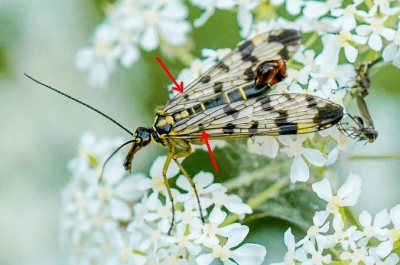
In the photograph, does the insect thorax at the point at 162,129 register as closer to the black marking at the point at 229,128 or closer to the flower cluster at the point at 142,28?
the black marking at the point at 229,128

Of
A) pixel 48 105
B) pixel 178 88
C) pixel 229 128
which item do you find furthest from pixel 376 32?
pixel 48 105

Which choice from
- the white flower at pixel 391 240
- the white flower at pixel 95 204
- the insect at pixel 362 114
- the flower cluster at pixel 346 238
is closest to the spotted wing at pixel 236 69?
the insect at pixel 362 114

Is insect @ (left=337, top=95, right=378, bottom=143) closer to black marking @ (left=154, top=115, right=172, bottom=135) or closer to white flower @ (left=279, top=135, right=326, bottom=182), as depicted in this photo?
white flower @ (left=279, top=135, right=326, bottom=182)

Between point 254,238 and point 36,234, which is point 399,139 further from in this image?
point 36,234

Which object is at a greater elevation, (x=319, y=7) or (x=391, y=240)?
(x=319, y=7)

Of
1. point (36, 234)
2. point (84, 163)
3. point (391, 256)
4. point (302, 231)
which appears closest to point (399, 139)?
point (302, 231)

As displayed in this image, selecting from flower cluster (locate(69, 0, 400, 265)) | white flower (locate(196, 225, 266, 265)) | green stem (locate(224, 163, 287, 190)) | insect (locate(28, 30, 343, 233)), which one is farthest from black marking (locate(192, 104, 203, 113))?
white flower (locate(196, 225, 266, 265))

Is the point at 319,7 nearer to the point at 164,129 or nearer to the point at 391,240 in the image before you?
the point at 164,129
